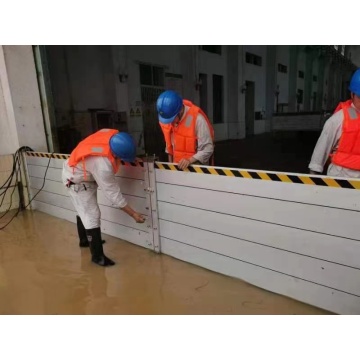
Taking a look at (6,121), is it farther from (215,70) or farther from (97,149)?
(215,70)

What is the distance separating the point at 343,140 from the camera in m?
2.08

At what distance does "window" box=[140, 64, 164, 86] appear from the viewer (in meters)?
9.66

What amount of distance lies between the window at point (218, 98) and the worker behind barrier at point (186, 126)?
11182mm

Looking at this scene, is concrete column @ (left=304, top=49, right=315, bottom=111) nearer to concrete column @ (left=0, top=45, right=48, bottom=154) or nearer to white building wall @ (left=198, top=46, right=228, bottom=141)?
white building wall @ (left=198, top=46, right=228, bottom=141)

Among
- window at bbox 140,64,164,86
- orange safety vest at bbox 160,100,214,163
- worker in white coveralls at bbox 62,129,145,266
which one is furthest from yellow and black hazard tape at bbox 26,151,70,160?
window at bbox 140,64,164,86

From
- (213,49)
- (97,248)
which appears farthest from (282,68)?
(97,248)

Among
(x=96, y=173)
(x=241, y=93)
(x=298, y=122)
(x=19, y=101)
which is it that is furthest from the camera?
(x=241, y=93)

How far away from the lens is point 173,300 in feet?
7.82

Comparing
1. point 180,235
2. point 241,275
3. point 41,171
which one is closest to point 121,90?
point 41,171

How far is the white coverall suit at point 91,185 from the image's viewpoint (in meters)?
2.72

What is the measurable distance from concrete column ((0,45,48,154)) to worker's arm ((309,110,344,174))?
14.7 ft

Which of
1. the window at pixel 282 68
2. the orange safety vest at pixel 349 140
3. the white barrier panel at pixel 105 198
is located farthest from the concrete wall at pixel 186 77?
the orange safety vest at pixel 349 140

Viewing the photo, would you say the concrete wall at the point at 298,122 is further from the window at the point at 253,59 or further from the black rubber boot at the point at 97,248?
the window at the point at 253,59

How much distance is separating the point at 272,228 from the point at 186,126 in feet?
4.23
